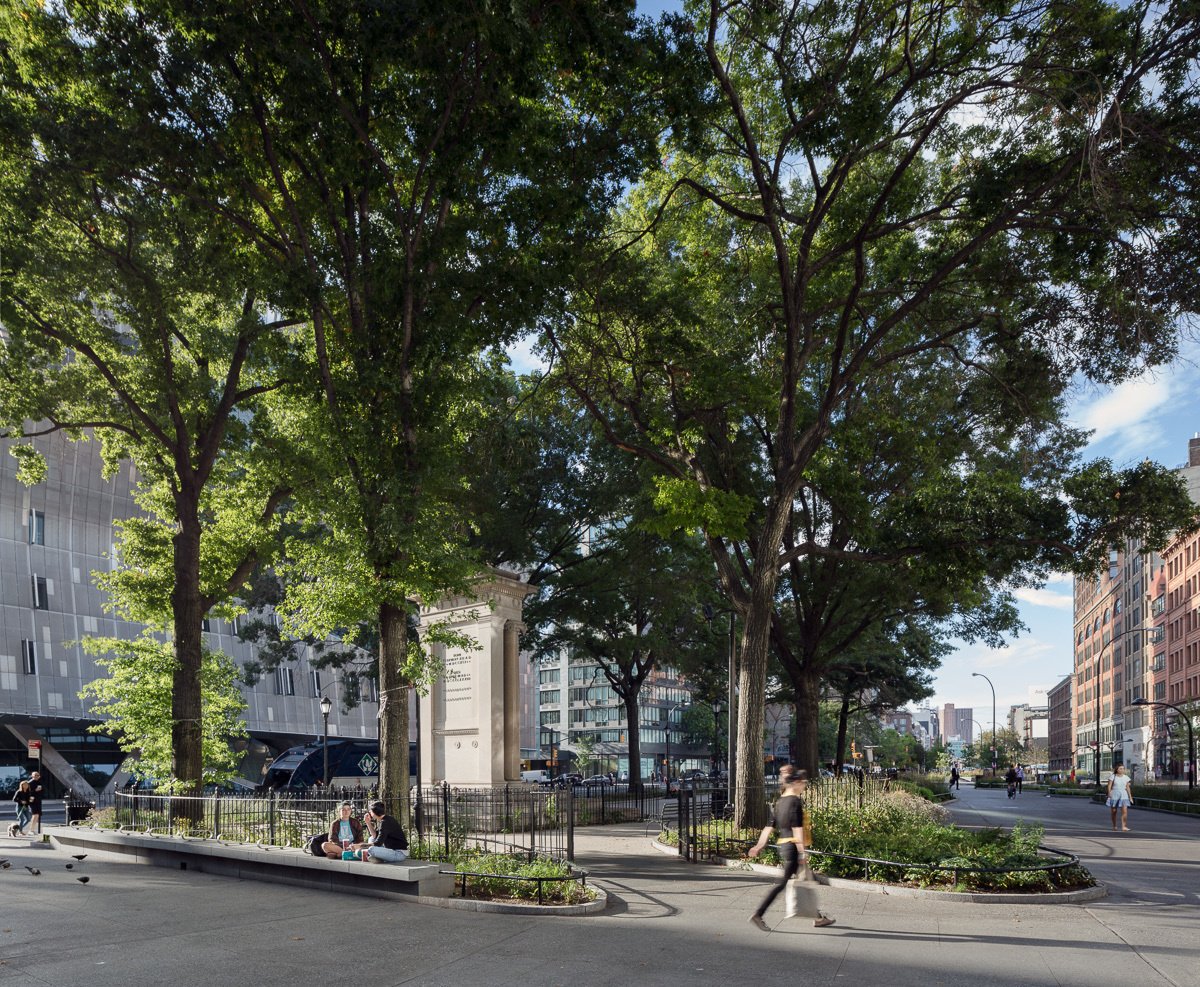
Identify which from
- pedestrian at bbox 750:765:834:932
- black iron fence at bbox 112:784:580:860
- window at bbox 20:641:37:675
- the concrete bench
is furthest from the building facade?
pedestrian at bbox 750:765:834:932

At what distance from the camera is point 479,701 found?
Answer: 2627 centimetres

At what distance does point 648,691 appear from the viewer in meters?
126

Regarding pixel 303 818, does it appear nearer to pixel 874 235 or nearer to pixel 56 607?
pixel 874 235

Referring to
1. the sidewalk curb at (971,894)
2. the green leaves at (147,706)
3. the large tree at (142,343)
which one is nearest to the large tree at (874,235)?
the sidewalk curb at (971,894)

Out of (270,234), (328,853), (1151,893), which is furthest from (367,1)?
(1151,893)

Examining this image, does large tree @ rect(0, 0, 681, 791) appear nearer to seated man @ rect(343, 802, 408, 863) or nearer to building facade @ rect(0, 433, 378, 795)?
seated man @ rect(343, 802, 408, 863)

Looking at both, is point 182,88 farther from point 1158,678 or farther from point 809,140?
point 1158,678

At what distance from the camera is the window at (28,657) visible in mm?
54531

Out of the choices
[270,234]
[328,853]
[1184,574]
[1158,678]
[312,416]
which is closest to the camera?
[328,853]

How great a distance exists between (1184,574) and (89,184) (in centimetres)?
8637

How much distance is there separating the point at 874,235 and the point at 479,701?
50.2 feet

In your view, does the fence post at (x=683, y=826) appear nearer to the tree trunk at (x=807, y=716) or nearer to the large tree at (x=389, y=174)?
the large tree at (x=389, y=174)

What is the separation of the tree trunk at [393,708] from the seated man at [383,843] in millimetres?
903

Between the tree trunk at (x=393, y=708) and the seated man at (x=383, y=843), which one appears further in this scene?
the tree trunk at (x=393, y=708)
